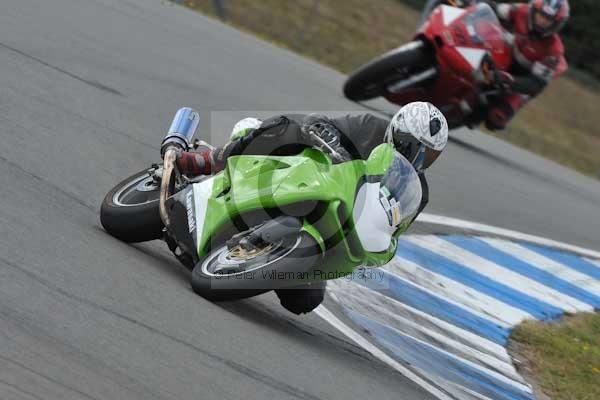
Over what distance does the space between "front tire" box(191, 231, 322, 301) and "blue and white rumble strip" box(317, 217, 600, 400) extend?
1095mm

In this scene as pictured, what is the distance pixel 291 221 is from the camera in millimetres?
5957

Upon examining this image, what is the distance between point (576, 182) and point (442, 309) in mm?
9156

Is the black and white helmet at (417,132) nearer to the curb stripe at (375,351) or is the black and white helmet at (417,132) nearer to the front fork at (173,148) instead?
the curb stripe at (375,351)

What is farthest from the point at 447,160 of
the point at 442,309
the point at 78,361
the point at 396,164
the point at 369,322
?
the point at 78,361

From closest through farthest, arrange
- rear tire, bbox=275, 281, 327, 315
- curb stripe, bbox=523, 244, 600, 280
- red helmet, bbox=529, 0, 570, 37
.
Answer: rear tire, bbox=275, 281, 327, 315 → curb stripe, bbox=523, 244, 600, 280 → red helmet, bbox=529, 0, 570, 37

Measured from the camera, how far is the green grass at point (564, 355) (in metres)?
7.61

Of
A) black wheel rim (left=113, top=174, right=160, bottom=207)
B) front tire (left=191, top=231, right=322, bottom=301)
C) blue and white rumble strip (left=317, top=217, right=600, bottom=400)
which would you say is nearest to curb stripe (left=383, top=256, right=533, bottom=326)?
blue and white rumble strip (left=317, top=217, right=600, bottom=400)

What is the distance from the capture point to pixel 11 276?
5215 mm

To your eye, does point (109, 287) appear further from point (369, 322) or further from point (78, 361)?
point (369, 322)

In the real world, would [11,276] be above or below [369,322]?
above

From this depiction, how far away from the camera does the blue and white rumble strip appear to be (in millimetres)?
7094

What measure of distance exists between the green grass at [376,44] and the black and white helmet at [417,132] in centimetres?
1121

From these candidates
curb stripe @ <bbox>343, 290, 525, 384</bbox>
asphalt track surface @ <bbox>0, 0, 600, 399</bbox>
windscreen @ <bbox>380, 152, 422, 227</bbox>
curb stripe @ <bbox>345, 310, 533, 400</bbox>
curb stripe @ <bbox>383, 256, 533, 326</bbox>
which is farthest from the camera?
curb stripe @ <bbox>383, 256, 533, 326</bbox>

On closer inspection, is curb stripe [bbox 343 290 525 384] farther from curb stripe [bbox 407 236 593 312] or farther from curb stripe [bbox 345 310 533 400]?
curb stripe [bbox 407 236 593 312]
